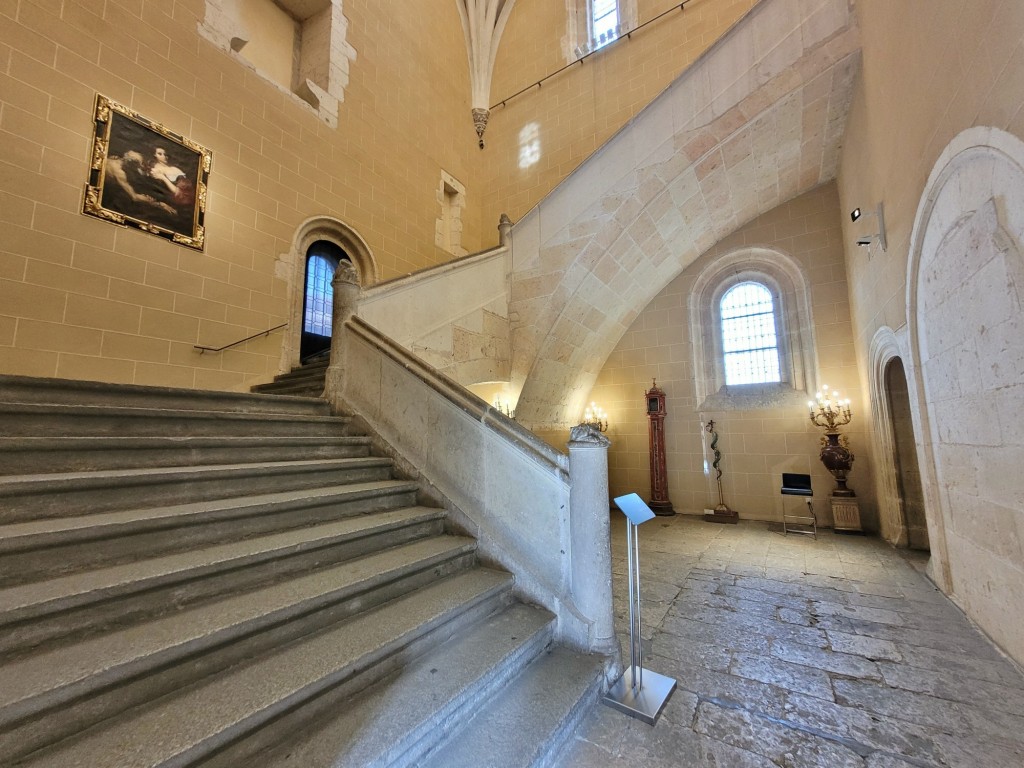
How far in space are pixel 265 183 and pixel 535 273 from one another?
365 centimetres

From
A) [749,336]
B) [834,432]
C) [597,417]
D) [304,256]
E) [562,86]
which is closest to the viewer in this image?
[834,432]

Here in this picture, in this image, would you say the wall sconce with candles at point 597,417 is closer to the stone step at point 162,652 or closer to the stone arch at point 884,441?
the stone arch at point 884,441

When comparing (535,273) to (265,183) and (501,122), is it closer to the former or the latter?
(265,183)

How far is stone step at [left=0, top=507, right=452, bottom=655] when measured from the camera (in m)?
1.21

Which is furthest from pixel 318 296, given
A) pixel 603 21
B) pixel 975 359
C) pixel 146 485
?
pixel 603 21

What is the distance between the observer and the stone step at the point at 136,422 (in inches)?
75.7

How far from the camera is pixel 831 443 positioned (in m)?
5.26

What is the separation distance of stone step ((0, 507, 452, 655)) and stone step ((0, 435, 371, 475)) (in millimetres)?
680

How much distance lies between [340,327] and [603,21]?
8779mm

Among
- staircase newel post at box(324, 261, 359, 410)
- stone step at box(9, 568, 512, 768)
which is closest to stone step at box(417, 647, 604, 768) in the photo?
stone step at box(9, 568, 512, 768)

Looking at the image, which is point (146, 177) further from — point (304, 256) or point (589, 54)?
point (589, 54)

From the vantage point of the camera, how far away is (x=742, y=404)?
623cm

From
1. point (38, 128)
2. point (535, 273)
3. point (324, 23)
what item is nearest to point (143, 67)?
point (38, 128)

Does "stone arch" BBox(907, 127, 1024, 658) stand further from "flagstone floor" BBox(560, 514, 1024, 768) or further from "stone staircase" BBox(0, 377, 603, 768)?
"stone staircase" BBox(0, 377, 603, 768)
